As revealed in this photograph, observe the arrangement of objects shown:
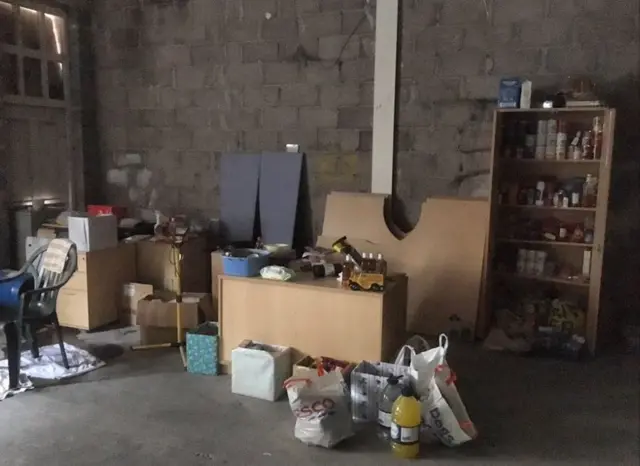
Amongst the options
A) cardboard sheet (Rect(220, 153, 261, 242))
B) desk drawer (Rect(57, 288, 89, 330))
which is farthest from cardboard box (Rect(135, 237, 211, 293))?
desk drawer (Rect(57, 288, 89, 330))

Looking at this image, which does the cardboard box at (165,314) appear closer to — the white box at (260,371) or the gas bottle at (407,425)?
the white box at (260,371)

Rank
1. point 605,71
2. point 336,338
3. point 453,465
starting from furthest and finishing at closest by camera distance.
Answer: point 605,71
point 336,338
point 453,465

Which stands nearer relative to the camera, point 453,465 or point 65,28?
point 453,465

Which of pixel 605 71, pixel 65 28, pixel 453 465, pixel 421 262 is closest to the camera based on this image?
pixel 453 465

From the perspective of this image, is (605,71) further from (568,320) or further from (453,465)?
(453,465)

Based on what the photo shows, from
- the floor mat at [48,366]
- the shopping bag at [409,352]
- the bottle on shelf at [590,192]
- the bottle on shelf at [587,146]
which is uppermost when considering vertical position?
the bottle on shelf at [587,146]

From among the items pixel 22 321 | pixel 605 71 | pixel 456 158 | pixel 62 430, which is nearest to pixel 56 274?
pixel 22 321

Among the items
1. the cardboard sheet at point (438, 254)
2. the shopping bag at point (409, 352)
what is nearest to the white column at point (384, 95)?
the cardboard sheet at point (438, 254)

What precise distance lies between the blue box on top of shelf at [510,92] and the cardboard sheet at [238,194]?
2045mm

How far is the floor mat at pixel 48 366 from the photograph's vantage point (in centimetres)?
344

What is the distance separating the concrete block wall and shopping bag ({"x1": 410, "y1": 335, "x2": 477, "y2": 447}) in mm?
2057

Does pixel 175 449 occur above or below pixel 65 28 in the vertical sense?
below

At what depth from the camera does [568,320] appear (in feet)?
14.0

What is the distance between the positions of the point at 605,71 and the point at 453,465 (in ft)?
9.57
